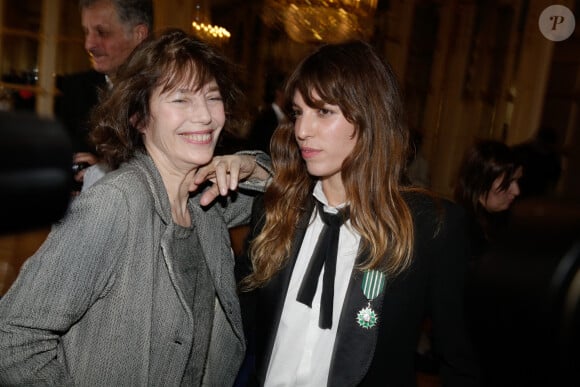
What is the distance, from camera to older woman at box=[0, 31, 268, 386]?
43.5 inches

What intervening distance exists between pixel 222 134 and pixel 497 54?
18.8ft

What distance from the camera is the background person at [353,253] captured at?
54.7 inches

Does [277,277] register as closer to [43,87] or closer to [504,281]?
[504,281]

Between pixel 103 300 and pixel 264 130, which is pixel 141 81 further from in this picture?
pixel 264 130

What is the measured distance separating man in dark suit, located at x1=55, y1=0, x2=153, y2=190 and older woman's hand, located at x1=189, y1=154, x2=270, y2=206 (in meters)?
0.83

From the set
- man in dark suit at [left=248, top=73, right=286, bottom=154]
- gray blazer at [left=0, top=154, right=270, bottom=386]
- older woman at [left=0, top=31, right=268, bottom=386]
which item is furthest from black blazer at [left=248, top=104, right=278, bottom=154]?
gray blazer at [left=0, top=154, right=270, bottom=386]

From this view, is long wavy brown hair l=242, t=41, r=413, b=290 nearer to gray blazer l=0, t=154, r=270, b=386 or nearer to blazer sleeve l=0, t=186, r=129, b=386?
gray blazer l=0, t=154, r=270, b=386

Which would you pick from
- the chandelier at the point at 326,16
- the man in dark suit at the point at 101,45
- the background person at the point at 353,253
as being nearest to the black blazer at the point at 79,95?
the man in dark suit at the point at 101,45

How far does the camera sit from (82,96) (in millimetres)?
2385

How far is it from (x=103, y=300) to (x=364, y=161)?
0.85 m

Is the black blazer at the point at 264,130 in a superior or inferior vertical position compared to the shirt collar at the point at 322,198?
superior

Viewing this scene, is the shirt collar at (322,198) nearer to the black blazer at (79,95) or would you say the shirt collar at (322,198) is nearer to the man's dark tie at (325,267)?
the man's dark tie at (325,267)

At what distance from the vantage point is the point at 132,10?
230 cm

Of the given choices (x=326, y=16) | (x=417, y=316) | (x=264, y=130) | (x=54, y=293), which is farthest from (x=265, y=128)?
(x=54, y=293)
